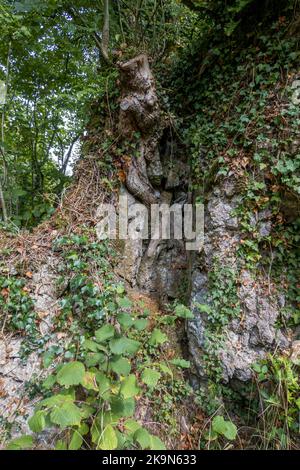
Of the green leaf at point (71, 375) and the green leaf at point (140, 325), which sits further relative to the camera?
the green leaf at point (140, 325)

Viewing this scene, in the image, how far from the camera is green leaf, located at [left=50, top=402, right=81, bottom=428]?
4.35ft

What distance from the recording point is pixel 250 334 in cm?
260

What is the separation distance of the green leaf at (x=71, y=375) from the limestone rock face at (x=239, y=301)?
4.96 ft

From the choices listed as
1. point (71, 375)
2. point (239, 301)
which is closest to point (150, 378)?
point (71, 375)

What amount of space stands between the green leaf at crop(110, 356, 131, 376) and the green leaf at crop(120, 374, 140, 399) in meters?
0.05

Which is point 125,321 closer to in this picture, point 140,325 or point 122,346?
point 140,325

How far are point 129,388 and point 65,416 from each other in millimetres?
390

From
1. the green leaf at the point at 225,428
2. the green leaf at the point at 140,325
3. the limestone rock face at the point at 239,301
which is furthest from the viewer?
the limestone rock face at the point at 239,301

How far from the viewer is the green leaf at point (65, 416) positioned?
4.35ft

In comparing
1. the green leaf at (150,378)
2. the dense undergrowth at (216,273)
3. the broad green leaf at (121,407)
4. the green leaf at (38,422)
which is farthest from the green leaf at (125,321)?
the green leaf at (38,422)

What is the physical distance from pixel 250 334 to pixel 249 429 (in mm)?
868

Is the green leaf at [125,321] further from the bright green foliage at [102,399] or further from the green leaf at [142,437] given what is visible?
the green leaf at [142,437]

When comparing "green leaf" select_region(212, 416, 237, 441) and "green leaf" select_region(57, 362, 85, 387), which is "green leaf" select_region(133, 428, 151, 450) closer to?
"green leaf" select_region(57, 362, 85, 387)

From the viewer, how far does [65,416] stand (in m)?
1.35
